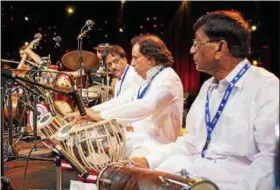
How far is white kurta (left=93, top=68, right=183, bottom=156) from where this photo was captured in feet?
10.2

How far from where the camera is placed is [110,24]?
1773cm

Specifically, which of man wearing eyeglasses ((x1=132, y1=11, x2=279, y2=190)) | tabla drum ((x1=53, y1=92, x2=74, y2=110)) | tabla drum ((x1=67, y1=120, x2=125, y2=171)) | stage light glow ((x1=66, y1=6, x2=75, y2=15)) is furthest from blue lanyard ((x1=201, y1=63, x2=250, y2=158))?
stage light glow ((x1=66, y1=6, x2=75, y2=15))

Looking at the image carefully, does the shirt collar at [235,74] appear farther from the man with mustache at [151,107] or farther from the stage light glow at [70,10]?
the stage light glow at [70,10]

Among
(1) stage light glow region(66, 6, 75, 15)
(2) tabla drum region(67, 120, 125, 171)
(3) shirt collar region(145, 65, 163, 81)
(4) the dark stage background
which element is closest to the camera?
(2) tabla drum region(67, 120, 125, 171)

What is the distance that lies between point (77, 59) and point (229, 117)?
4.90m

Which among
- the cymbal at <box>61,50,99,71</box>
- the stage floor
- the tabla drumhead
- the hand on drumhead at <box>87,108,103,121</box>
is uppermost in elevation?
the cymbal at <box>61,50,99,71</box>

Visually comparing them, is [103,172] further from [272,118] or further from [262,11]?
[262,11]

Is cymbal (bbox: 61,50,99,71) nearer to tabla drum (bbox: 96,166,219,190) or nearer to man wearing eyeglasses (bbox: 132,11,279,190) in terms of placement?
man wearing eyeglasses (bbox: 132,11,279,190)

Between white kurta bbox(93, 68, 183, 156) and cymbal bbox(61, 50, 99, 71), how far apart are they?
313cm

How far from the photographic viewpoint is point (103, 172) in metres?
1.86

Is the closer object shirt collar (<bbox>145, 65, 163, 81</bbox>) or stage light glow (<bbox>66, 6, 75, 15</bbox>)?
shirt collar (<bbox>145, 65, 163, 81</bbox>)

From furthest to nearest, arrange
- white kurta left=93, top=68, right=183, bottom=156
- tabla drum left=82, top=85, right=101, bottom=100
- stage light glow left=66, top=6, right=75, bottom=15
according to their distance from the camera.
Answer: stage light glow left=66, top=6, right=75, bottom=15 < tabla drum left=82, top=85, right=101, bottom=100 < white kurta left=93, top=68, right=183, bottom=156

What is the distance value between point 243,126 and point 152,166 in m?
0.68

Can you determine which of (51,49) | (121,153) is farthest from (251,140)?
(51,49)
